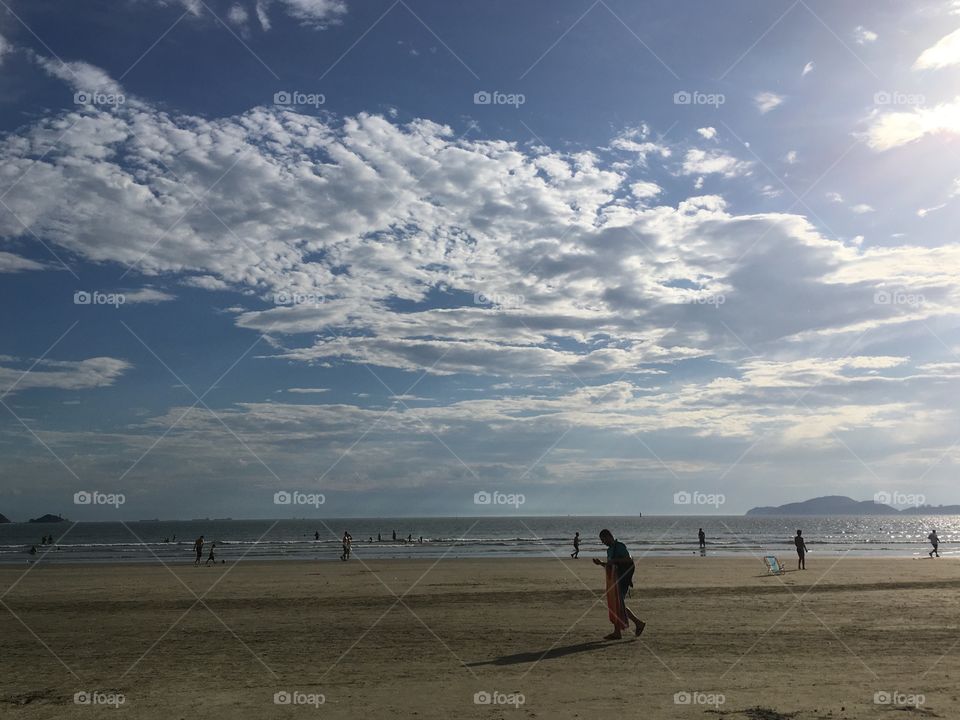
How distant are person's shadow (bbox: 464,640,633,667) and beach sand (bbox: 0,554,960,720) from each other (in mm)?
66

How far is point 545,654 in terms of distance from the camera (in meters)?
11.6

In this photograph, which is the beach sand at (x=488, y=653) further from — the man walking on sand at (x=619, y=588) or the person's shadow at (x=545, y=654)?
the man walking on sand at (x=619, y=588)

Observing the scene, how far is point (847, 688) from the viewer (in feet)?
30.0

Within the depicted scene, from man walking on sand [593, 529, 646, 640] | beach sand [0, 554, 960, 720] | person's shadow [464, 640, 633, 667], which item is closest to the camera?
beach sand [0, 554, 960, 720]

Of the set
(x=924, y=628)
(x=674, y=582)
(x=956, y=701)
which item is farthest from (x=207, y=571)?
(x=956, y=701)

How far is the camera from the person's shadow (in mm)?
11094

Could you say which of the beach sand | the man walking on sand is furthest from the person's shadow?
the man walking on sand

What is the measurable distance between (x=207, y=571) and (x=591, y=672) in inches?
1171

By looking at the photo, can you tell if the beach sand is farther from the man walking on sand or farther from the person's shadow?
the man walking on sand

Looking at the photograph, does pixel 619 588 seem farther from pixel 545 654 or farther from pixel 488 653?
pixel 488 653

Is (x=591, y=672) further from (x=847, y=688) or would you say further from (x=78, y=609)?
(x=78, y=609)

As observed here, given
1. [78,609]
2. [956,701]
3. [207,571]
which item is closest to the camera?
[956,701]

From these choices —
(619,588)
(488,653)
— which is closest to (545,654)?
(488,653)

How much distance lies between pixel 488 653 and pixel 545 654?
37.0 inches
